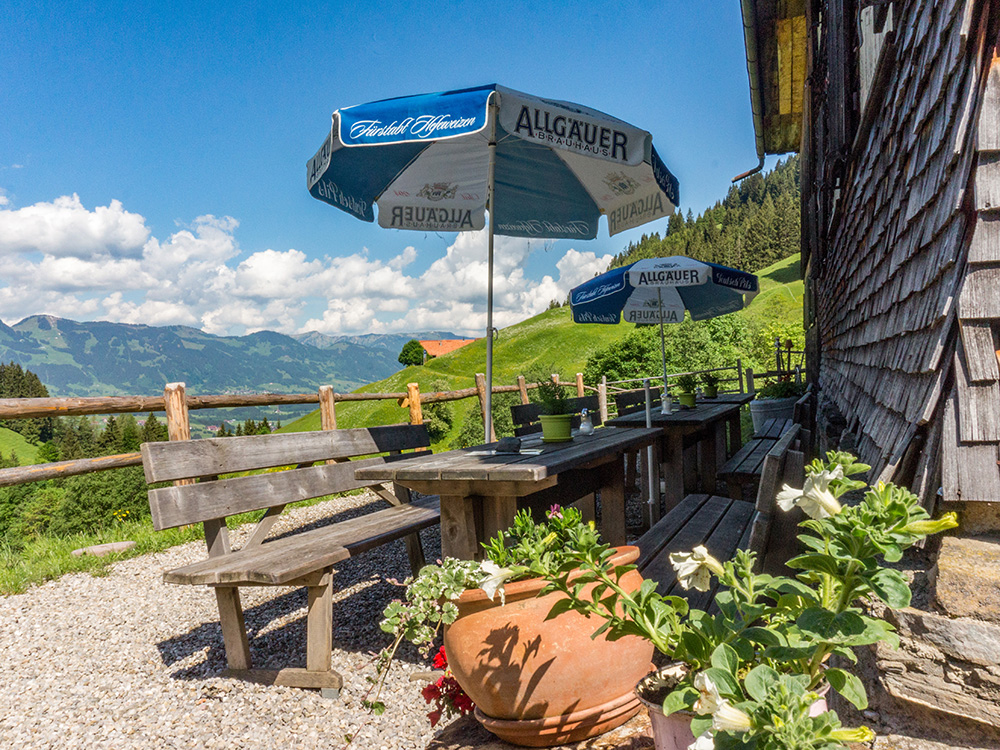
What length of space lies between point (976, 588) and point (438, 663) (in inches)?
53.6

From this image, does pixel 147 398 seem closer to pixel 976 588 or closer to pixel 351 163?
pixel 351 163

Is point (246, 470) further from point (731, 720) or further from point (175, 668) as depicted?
point (731, 720)

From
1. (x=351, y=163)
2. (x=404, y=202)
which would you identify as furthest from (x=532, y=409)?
(x=351, y=163)

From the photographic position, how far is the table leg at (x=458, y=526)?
2480 mm

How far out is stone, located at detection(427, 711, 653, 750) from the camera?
60.7 inches

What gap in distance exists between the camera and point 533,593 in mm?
1565

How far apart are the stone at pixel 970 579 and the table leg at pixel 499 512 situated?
148 centimetres

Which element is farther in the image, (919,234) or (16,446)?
(16,446)

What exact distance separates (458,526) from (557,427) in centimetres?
100

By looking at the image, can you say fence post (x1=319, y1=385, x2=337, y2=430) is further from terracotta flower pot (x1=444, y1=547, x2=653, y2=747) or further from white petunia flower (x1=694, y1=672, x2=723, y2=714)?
white petunia flower (x1=694, y1=672, x2=723, y2=714)

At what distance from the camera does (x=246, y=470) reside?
331 centimetres

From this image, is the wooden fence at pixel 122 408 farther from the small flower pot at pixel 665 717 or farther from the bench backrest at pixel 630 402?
the small flower pot at pixel 665 717

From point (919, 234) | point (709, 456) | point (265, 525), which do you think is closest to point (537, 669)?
point (919, 234)

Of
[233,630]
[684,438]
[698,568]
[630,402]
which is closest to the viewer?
[698,568]
